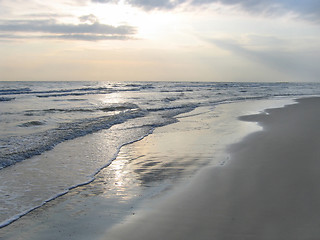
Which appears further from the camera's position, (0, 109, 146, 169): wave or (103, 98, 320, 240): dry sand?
(0, 109, 146, 169): wave

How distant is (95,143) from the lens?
9.59 metres

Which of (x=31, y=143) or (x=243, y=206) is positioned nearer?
→ (x=243, y=206)

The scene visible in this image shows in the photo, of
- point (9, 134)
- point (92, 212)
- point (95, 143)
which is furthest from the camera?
point (9, 134)

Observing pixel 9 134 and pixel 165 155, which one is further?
pixel 9 134

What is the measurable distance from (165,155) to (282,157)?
3073 millimetres

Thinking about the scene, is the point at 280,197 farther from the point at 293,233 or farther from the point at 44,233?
the point at 44,233

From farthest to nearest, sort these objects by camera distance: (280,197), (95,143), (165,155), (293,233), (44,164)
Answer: (95,143) → (165,155) → (44,164) → (280,197) → (293,233)

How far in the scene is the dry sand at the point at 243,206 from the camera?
3653 mm

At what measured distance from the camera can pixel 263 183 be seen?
5.37 metres

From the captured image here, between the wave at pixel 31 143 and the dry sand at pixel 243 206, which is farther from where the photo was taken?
the wave at pixel 31 143

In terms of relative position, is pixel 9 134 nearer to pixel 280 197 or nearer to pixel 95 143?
pixel 95 143

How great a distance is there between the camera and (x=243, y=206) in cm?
438

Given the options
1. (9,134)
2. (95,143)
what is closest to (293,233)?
(95,143)

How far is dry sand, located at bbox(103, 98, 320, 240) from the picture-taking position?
3.65 meters
